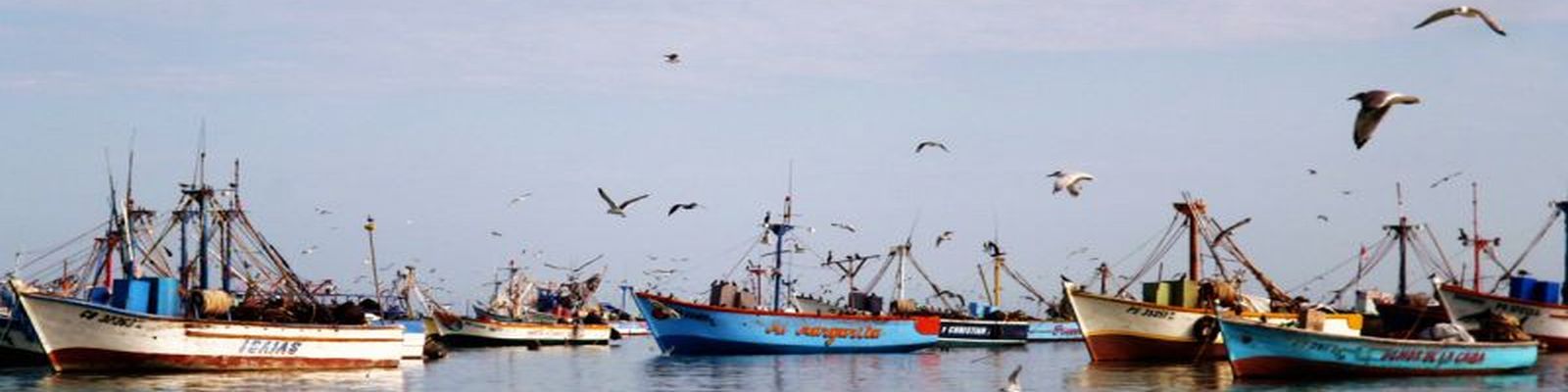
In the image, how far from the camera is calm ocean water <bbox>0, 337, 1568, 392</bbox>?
1868 inches

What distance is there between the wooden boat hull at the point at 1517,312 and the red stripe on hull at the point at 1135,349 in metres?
9.99

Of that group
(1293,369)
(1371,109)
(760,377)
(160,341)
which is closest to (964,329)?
(760,377)

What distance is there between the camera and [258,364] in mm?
52469

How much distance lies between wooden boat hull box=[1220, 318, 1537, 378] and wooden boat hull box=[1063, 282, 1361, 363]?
394 inches

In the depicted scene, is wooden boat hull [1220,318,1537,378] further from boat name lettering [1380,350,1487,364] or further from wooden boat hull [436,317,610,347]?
wooden boat hull [436,317,610,347]

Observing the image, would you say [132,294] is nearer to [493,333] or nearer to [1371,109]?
[1371,109]

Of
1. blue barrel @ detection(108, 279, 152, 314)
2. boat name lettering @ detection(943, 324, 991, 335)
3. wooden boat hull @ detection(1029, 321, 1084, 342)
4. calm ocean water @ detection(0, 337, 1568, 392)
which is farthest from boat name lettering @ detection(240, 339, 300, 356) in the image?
wooden boat hull @ detection(1029, 321, 1084, 342)

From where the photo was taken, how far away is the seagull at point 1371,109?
110ft

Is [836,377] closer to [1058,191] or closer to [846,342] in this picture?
[1058,191]

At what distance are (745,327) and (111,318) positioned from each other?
24.6 metres

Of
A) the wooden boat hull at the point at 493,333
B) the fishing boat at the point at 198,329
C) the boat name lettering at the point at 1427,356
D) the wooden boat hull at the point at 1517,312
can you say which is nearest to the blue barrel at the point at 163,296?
the fishing boat at the point at 198,329

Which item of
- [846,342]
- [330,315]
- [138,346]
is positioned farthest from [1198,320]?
[138,346]

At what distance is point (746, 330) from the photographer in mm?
69000

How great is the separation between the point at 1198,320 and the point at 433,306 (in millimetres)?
48742
